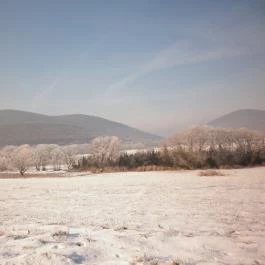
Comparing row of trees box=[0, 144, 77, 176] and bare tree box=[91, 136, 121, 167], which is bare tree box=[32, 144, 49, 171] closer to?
row of trees box=[0, 144, 77, 176]

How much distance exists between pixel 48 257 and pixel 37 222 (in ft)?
14.6

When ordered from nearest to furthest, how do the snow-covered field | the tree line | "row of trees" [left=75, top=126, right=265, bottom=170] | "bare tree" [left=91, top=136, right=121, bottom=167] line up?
the snow-covered field < "row of trees" [left=75, top=126, right=265, bottom=170] < the tree line < "bare tree" [left=91, top=136, right=121, bottom=167]

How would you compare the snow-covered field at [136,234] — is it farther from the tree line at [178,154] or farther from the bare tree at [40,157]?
the bare tree at [40,157]

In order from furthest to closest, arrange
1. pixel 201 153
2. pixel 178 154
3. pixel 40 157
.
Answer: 1. pixel 40 157
2. pixel 178 154
3. pixel 201 153

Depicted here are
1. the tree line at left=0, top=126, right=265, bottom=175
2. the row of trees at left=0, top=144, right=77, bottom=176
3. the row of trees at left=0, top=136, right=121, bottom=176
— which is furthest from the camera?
the row of trees at left=0, top=136, right=121, bottom=176

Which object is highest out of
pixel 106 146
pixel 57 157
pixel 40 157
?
pixel 106 146

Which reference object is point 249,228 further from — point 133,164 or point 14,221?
point 133,164

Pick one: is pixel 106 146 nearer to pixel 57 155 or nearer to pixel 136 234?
pixel 57 155

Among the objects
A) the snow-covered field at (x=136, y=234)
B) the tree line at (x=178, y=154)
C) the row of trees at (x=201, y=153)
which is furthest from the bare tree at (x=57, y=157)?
the snow-covered field at (x=136, y=234)

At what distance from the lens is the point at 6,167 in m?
72.9

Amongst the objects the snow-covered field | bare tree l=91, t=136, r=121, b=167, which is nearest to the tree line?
bare tree l=91, t=136, r=121, b=167

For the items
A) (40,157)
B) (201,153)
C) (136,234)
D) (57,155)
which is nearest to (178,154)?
(201,153)

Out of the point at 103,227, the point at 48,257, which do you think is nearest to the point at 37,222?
the point at 103,227

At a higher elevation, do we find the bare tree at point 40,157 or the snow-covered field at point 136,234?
the bare tree at point 40,157
